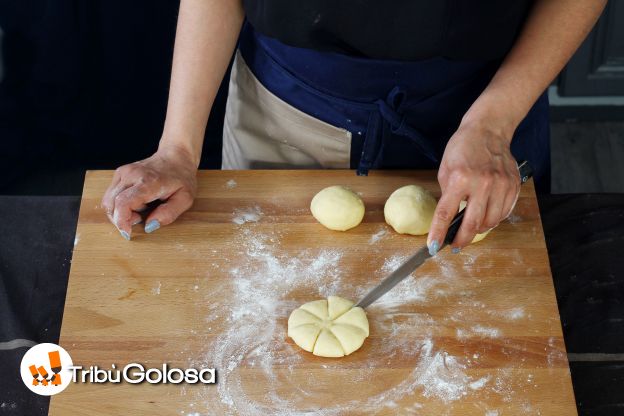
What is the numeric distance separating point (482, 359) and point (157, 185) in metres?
0.77

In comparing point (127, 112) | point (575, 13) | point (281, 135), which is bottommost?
point (127, 112)

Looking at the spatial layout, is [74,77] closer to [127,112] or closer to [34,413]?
[127,112]

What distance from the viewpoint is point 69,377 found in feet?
4.51

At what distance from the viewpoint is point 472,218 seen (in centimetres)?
144

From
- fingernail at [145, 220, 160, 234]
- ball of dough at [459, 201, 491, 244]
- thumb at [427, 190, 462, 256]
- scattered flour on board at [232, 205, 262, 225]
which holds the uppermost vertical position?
thumb at [427, 190, 462, 256]

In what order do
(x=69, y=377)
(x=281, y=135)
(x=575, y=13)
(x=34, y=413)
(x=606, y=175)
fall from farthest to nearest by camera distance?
(x=606, y=175) < (x=281, y=135) < (x=575, y=13) < (x=34, y=413) < (x=69, y=377)

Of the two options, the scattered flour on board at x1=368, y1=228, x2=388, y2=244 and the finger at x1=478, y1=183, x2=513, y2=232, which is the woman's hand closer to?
the finger at x1=478, y1=183, x2=513, y2=232

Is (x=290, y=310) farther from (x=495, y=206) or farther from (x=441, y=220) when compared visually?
(x=495, y=206)

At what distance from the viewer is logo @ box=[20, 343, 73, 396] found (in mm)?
1386

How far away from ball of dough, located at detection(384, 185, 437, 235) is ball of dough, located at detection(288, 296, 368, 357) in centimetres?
24

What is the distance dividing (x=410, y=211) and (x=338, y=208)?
0.16 meters

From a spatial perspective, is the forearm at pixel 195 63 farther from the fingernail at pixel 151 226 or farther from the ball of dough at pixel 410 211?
the ball of dough at pixel 410 211

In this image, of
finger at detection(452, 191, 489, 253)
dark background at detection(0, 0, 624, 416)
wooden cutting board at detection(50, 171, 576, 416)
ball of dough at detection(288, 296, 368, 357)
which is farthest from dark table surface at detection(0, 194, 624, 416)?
ball of dough at detection(288, 296, 368, 357)

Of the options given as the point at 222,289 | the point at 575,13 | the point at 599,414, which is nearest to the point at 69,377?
the point at 222,289
